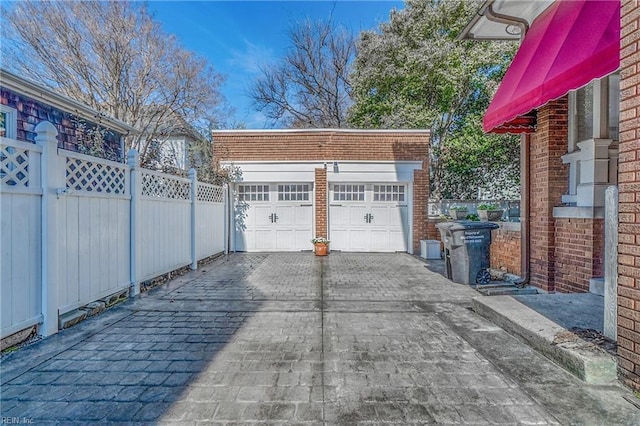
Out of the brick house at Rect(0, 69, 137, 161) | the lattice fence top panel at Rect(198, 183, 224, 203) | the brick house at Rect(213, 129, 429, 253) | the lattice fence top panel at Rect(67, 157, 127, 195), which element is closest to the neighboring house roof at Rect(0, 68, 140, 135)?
the brick house at Rect(0, 69, 137, 161)

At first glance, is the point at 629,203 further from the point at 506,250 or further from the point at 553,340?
the point at 506,250

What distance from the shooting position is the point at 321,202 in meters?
9.99

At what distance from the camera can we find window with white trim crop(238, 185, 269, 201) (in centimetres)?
1030

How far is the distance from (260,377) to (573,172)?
4.86m

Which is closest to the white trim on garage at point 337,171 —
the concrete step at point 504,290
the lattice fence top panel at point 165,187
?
the lattice fence top panel at point 165,187

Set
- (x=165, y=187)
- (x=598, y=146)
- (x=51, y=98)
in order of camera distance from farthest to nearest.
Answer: (x=51, y=98) → (x=165, y=187) → (x=598, y=146)

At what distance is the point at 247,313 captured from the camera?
4215 mm

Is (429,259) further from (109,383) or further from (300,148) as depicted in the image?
(109,383)

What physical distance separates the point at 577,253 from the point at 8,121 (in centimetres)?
1041

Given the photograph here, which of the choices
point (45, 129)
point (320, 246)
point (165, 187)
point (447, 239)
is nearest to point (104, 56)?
point (165, 187)

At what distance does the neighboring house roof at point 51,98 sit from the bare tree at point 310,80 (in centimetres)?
1111

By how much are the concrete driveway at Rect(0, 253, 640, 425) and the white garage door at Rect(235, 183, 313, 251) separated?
5557 mm

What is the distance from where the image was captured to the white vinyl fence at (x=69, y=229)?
3.03 metres

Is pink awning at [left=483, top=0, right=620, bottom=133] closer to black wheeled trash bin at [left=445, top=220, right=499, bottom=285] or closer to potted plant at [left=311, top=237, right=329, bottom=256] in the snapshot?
black wheeled trash bin at [left=445, top=220, right=499, bottom=285]
